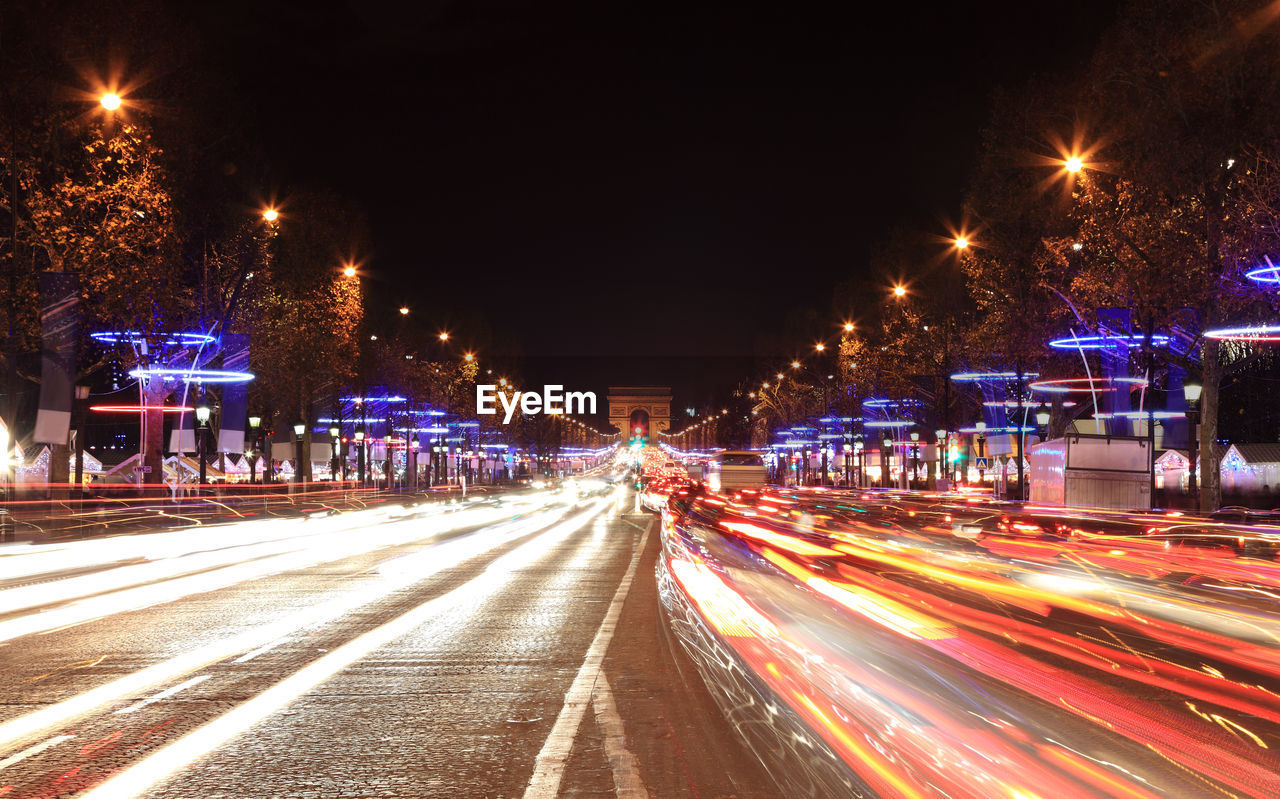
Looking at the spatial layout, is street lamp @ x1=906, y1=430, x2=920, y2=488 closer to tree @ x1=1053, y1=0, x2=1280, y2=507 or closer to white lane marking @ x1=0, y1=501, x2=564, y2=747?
tree @ x1=1053, y1=0, x2=1280, y2=507

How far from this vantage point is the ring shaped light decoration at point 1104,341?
104 ft

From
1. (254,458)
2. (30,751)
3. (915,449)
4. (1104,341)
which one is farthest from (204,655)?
(254,458)

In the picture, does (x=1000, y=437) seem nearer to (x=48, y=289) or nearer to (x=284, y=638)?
(x=48, y=289)

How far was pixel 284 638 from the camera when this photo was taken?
10766 mm

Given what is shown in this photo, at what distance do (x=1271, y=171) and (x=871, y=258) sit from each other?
4016 cm

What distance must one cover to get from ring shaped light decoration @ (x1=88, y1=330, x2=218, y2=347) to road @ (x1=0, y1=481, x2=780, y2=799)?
65.2 feet

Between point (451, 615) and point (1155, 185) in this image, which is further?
point (1155, 185)

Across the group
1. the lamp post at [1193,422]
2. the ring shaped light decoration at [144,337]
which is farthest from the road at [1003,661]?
the ring shaped light decoration at [144,337]

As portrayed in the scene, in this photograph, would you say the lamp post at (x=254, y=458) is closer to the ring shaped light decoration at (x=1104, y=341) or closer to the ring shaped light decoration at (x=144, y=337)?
the ring shaped light decoration at (x=144, y=337)

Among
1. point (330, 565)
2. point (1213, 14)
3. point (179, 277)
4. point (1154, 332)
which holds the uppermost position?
point (1213, 14)

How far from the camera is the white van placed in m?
74.2

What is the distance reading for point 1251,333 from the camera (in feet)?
81.5

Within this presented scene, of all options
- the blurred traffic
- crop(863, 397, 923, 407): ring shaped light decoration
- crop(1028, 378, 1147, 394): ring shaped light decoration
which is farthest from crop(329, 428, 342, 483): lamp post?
the blurred traffic

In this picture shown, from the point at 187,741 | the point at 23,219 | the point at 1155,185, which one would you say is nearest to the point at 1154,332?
the point at 1155,185
